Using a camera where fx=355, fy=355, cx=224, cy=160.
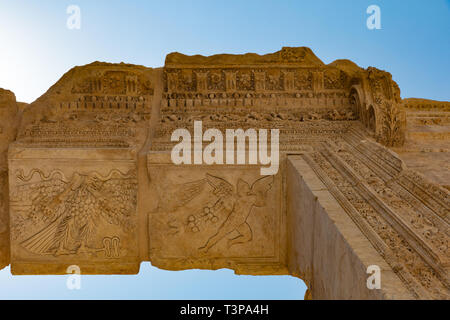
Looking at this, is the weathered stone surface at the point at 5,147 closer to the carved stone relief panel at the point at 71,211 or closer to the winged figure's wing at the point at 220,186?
the carved stone relief panel at the point at 71,211

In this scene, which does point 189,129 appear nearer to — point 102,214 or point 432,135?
point 102,214

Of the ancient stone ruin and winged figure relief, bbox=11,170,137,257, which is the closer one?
the ancient stone ruin

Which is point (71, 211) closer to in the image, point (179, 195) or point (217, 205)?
point (179, 195)

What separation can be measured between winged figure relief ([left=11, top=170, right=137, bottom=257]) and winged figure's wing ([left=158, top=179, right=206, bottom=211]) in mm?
307

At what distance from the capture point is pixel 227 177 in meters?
3.70

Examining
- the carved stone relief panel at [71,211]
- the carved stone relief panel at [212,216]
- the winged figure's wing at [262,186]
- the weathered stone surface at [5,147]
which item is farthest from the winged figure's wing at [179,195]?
the weathered stone surface at [5,147]

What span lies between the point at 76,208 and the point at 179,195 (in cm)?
107

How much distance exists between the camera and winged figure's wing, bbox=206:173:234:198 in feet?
12.2

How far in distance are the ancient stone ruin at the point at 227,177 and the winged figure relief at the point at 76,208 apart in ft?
0.04

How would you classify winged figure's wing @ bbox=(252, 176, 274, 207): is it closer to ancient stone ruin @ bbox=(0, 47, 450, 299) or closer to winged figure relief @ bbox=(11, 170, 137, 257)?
ancient stone ruin @ bbox=(0, 47, 450, 299)

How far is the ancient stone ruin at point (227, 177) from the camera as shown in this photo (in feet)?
8.96

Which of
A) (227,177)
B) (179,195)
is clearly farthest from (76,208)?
(227,177)

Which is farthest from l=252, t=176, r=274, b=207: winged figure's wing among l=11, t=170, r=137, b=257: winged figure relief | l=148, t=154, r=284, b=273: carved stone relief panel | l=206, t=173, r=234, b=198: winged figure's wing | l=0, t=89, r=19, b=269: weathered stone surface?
l=0, t=89, r=19, b=269: weathered stone surface
